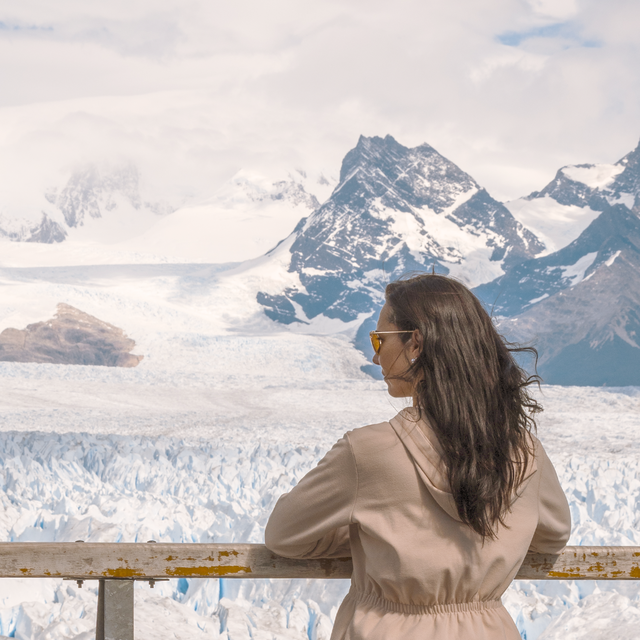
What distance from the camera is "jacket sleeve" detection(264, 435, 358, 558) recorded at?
545 millimetres

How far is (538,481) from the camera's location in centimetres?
60

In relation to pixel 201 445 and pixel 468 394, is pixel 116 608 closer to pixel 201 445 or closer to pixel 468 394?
pixel 468 394

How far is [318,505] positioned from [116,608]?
0.34m

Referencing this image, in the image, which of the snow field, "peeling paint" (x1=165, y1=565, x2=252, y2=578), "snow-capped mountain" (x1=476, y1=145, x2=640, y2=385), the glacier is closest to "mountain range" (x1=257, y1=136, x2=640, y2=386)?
"snow-capped mountain" (x1=476, y1=145, x2=640, y2=385)

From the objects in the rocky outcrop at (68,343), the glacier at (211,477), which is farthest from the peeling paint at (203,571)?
the rocky outcrop at (68,343)

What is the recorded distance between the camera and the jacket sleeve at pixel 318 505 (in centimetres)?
54

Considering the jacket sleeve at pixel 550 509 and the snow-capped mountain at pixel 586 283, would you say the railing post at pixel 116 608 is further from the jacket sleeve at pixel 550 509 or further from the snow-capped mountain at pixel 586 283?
the snow-capped mountain at pixel 586 283

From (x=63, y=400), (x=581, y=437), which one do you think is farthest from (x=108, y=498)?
(x=581, y=437)

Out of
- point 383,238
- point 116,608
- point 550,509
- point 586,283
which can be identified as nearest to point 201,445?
point 116,608

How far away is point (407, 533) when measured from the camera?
1.78ft

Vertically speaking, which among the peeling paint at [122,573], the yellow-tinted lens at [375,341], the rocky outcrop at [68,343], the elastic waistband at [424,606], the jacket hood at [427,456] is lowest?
the rocky outcrop at [68,343]

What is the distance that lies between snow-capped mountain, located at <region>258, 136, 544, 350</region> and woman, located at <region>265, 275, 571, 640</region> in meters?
5.62

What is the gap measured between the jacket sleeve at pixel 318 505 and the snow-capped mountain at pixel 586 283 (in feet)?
17.6

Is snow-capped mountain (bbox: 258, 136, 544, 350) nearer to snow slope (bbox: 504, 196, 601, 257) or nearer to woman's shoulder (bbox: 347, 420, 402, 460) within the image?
snow slope (bbox: 504, 196, 601, 257)
